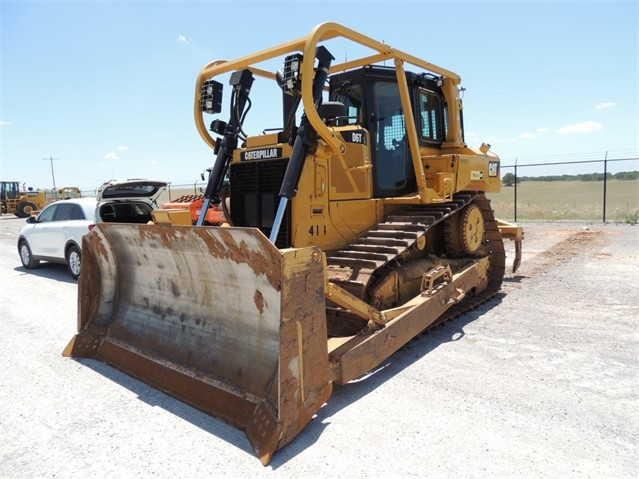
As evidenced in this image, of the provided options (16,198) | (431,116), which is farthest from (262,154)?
(16,198)

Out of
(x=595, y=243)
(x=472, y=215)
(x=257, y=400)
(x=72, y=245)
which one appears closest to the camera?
(x=257, y=400)

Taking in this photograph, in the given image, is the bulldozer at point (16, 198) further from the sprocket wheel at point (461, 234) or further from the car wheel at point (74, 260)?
the sprocket wheel at point (461, 234)

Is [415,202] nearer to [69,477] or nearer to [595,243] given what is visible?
[69,477]

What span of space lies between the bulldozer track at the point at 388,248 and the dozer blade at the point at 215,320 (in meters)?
1.10

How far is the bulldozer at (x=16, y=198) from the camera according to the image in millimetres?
34375

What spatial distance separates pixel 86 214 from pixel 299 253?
7.95 meters

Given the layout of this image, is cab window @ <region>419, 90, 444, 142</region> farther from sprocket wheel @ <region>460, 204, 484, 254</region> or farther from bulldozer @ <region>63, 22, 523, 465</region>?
sprocket wheel @ <region>460, 204, 484, 254</region>

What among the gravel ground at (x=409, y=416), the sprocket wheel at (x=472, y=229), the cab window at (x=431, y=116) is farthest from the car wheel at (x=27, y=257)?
the sprocket wheel at (x=472, y=229)

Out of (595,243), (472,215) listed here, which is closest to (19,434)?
(472,215)

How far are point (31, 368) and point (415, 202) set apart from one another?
14.6ft

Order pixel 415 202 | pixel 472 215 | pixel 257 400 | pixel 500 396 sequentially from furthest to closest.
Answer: pixel 472 215 → pixel 415 202 → pixel 500 396 → pixel 257 400

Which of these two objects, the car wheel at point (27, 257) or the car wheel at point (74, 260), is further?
the car wheel at point (27, 257)

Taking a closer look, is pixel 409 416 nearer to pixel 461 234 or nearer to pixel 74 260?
pixel 461 234

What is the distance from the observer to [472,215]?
686cm
